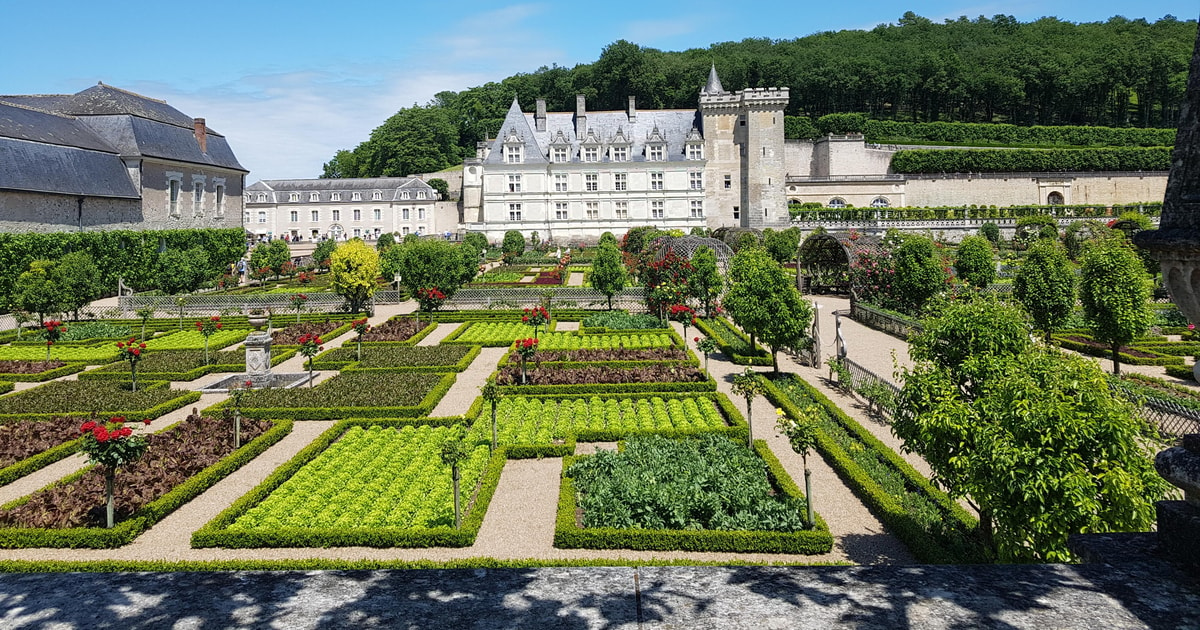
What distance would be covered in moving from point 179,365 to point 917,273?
80.6 ft

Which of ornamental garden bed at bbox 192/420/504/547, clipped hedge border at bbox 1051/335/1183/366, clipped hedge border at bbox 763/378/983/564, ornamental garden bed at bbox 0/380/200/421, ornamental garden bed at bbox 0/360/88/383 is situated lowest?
ornamental garden bed at bbox 192/420/504/547

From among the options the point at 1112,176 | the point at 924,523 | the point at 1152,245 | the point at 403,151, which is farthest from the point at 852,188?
the point at 1152,245

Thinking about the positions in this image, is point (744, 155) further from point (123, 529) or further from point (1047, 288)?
point (123, 529)

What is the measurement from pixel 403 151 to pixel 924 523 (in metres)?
84.9

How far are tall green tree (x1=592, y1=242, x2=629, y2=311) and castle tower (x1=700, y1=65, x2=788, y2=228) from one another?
35113 millimetres

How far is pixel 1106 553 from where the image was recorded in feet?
12.2

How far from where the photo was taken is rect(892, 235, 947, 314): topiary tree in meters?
24.9

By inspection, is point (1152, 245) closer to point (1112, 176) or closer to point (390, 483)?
point (390, 483)

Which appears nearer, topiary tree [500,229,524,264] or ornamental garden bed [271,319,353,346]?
ornamental garden bed [271,319,353,346]

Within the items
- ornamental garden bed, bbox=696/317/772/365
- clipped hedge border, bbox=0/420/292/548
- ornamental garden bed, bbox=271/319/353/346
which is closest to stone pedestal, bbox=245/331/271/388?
ornamental garden bed, bbox=271/319/353/346

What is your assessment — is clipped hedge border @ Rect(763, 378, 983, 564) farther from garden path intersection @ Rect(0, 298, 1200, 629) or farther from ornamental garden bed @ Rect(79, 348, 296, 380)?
ornamental garden bed @ Rect(79, 348, 296, 380)

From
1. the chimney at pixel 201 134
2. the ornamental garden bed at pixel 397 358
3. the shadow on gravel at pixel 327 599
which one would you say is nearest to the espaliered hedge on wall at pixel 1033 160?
the chimney at pixel 201 134

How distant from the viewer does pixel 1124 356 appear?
Result: 19656 mm

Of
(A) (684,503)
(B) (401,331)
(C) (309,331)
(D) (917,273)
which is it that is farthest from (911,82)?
(A) (684,503)
